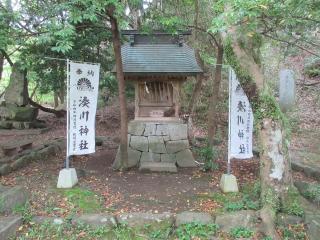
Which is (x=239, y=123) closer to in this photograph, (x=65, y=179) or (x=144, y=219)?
(x=144, y=219)

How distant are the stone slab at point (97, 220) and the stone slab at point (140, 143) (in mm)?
3426

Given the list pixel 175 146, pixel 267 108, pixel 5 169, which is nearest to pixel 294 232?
pixel 267 108

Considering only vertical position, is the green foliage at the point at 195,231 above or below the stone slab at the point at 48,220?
below

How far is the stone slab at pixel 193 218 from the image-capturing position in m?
5.30

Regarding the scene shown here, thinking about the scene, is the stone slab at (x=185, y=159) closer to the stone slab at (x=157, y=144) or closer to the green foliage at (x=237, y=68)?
the stone slab at (x=157, y=144)

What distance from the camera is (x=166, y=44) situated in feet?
29.9

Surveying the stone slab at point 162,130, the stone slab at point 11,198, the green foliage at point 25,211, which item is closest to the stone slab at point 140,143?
the stone slab at point 162,130

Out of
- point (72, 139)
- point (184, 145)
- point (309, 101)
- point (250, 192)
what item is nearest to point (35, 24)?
point (72, 139)

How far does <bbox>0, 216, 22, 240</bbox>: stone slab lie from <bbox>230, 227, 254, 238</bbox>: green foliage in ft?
9.98

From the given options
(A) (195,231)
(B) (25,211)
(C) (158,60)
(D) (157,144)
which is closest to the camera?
(A) (195,231)

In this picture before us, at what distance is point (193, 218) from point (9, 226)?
8.42ft

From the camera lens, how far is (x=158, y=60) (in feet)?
27.8

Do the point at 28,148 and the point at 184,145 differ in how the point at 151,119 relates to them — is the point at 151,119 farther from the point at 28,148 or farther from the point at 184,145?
the point at 28,148

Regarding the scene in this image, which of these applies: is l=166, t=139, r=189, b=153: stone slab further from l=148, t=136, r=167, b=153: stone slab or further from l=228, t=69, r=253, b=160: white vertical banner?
l=228, t=69, r=253, b=160: white vertical banner
